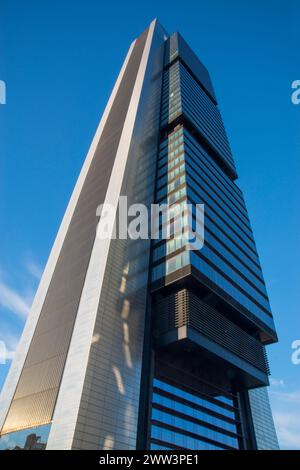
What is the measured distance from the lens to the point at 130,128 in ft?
198

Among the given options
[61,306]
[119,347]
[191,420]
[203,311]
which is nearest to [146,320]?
[119,347]

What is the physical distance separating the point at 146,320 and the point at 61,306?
11074mm

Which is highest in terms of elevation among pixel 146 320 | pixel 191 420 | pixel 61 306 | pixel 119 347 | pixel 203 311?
pixel 203 311

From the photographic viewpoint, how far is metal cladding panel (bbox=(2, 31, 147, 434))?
1394 inches

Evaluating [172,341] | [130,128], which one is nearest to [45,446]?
[172,341]

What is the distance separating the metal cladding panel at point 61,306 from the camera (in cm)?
3541

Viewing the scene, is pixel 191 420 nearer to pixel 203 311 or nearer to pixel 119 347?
pixel 203 311

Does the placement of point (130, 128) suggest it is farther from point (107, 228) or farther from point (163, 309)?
point (163, 309)

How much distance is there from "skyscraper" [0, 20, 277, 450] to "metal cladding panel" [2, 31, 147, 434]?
211mm

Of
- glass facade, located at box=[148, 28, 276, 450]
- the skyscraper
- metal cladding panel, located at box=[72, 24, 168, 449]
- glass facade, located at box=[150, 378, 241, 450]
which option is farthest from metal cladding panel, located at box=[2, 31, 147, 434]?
glass facade, located at box=[150, 378, 241, 450]

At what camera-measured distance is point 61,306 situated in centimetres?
4362

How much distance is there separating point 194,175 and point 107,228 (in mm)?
20709

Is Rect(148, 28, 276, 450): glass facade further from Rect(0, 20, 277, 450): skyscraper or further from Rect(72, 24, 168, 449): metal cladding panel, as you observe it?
Rect(72, 24, 168, 449): metal cladding panel

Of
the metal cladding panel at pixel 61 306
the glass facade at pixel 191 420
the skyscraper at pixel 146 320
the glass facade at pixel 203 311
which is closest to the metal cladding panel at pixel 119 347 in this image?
the skyscraper at pixel 146 320
